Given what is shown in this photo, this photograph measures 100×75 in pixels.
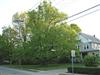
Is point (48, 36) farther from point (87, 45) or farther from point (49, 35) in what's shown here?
point (87, 45)

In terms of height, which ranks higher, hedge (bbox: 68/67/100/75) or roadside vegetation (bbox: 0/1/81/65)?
roadside vegetation (bbox: 0/1/81/65)

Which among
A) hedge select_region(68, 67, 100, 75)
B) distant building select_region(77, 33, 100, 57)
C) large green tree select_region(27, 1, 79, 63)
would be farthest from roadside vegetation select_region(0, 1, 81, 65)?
hedge select_region(68, 67, 100, 75)

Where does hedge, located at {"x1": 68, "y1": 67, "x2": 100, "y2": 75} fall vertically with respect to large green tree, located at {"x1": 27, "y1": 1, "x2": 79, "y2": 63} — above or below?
below

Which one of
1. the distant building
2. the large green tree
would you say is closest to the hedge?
the large green tree

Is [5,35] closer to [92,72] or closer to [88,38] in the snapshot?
[88,38]

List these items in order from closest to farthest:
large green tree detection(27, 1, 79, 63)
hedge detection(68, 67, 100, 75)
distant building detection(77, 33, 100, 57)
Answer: hedge detection(68, 67, 100, 75) < large green tree detection(27, 1, 79, 63) < distant building detection(77, 33, 100, 57)

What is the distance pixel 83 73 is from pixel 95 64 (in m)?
5.19

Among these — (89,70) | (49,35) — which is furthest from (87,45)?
(89,70)

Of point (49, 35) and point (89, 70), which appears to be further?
point (49, 35)

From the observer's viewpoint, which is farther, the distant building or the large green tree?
the distant building

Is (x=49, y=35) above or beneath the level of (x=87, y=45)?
beneath

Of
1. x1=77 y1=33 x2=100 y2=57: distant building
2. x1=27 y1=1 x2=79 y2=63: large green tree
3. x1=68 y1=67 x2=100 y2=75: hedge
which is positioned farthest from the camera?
x1=77 y1=33 x2=100 y2=57: distant building

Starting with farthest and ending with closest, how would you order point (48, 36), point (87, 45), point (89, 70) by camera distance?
point (87, 45)
point (48, 36)
point (89, 70)

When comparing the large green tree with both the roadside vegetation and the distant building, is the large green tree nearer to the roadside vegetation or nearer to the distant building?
the roadside vegetation
